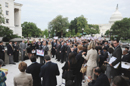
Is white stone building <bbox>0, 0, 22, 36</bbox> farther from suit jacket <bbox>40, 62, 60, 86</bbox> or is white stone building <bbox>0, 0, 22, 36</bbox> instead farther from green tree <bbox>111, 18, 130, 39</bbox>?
suit jacket <bbox>40, 62, 60, 86</bbox>

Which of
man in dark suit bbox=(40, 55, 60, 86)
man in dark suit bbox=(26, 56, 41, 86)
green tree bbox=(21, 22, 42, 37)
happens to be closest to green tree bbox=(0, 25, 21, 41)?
man in dark suit bbox=(26, 56, 41, 86)

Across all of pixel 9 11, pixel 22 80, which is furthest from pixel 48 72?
pixel 9 11

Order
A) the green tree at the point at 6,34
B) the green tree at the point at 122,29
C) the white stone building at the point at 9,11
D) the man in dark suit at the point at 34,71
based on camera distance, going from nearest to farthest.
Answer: the man in dark suit at the point at 34,71
the green tree at the point at 6,34
the green tree at the point at 122,29
the white stone building at the point at 9,11

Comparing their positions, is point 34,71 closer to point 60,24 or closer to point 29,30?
point 60,24

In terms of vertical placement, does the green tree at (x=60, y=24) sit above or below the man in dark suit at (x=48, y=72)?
above

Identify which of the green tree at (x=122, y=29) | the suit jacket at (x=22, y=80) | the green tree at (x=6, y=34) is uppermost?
the green tree at (x=122, y=29)

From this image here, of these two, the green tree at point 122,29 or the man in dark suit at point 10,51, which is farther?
the green tree at point 122,29

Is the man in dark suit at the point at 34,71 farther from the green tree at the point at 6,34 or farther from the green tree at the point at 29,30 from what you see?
the green tree at the point at 29,30

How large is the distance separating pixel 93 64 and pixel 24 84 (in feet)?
9.40

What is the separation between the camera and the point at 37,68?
431 cm

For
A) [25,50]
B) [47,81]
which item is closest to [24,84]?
[47,81]

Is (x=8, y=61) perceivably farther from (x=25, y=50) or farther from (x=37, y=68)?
(x=37, y=68)

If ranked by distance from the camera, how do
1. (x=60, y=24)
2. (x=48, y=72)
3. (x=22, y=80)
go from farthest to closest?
(x=60, y=24) → (x=48, y=72) → (x=22, y=80)

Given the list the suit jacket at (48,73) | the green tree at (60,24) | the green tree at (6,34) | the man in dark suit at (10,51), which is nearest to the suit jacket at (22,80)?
the suit jacket at (48,73)
